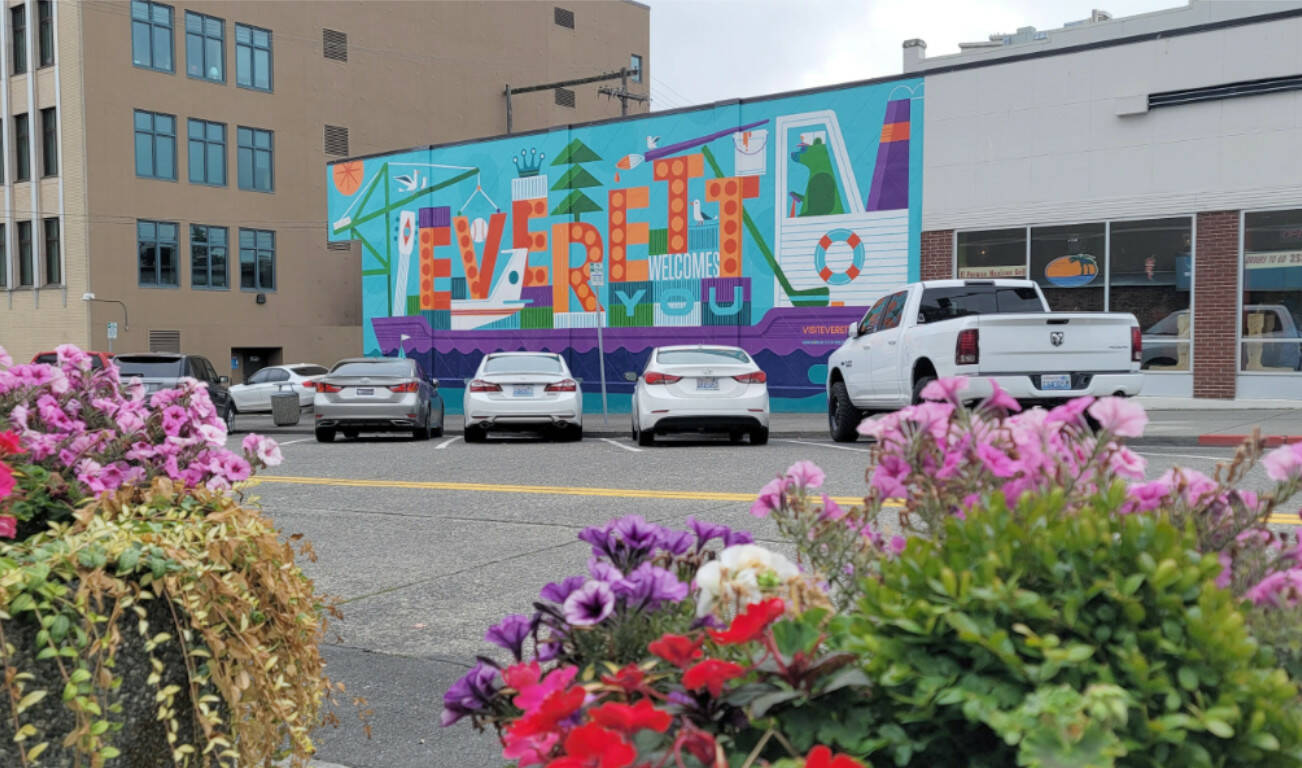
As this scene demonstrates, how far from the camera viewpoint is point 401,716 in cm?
444

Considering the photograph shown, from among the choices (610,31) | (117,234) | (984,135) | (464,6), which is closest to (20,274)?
(117,234)

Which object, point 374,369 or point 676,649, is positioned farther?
point 374,369

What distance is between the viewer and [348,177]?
113ft

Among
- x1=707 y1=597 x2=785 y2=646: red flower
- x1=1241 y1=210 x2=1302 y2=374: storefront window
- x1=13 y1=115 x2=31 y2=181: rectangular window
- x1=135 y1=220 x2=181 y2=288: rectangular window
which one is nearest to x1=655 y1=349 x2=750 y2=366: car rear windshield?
x1=1241 y1=210 x2=1302 y2=374: storefront window

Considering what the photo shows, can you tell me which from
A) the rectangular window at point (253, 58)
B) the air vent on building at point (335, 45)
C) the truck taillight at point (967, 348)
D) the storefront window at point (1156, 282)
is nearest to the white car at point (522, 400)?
the truck taillight at point (967, 348)

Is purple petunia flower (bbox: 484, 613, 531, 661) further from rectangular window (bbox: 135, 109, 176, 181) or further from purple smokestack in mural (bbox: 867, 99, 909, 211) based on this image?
rectangular window (bbox: 135, 109, 176, 181)

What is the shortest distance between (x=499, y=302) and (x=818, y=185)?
9631 millimetres

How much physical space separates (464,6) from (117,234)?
706 inches

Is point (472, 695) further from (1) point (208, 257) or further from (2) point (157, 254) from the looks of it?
(1) point (208, 257)

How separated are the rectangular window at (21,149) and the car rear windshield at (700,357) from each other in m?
34.1

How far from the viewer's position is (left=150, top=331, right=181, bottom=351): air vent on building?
1610 inches

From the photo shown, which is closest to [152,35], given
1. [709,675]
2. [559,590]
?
[559,590]

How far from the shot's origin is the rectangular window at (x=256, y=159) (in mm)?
43156

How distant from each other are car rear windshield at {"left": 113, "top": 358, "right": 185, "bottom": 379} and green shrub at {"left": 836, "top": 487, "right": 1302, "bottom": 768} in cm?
1949
